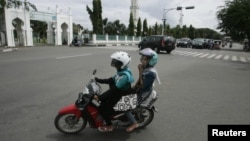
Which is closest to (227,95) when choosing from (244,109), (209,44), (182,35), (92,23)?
(244,109)

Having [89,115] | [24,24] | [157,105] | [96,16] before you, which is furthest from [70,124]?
[96,16]

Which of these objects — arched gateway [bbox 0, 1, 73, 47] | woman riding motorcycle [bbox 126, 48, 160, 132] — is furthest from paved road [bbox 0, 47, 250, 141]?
arched gateway [bbox 0, 1, 73, 47]

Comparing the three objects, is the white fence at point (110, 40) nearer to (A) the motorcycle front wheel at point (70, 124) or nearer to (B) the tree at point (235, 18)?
(B) the tree at point (235, 18)

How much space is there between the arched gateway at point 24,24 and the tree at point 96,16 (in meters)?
3.77

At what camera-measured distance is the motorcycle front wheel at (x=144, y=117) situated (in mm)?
4191

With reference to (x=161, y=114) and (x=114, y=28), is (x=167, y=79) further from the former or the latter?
(x=114, y=28)

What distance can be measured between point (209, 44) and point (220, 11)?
9.38 m

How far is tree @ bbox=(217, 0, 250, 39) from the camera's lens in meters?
36.1

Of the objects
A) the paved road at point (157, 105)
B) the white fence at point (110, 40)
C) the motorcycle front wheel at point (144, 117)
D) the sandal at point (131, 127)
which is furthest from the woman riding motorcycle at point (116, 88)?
the white fence at point (110, 40)

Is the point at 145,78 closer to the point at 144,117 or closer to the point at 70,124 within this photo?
the point at 144,117

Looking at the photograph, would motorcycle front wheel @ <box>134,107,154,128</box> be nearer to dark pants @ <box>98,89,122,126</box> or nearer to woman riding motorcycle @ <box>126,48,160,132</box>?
woman riding motorcycle @ <box>126,48,160,132</box>

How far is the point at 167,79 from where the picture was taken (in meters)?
8.91

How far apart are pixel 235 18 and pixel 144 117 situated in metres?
38.8

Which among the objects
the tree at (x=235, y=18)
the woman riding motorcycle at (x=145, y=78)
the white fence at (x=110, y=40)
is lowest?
the woman riding motorcycle at (x=145, y=78)
